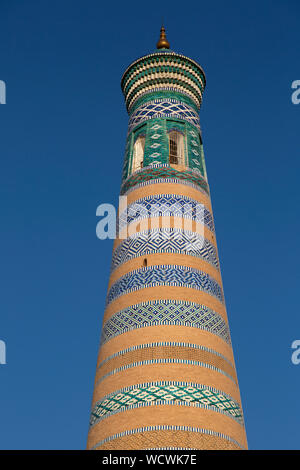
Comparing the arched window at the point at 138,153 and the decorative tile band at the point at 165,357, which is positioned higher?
the arched window at the point at 138,153

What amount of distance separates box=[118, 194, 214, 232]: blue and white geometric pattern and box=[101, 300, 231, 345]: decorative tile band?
4.92 ft

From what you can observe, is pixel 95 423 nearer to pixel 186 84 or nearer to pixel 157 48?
pixel 186 84

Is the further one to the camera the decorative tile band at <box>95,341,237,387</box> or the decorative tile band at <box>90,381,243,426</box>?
the decorative tile band at <box>95,341,237,387</box>

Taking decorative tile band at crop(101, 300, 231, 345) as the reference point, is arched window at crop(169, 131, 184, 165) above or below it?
above

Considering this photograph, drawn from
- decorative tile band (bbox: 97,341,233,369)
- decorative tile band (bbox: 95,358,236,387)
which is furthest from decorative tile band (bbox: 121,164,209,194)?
decorative tile band (bbox: 95,358,236,387)

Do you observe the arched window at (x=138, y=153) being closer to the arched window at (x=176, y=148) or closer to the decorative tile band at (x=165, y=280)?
the arched window at (x=176, y=148)

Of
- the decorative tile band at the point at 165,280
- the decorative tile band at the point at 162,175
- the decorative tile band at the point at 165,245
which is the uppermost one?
the decorative tile band at the point at 162,175

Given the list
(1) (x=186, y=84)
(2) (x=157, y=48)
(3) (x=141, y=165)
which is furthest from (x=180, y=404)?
(2) (x=157, y=48)

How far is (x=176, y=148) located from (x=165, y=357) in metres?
3.94

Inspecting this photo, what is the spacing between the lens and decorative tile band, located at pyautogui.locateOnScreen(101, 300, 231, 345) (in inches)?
297

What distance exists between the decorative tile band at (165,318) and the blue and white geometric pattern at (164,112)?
3669mm

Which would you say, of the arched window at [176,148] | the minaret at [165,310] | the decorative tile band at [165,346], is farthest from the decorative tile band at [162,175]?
the decorative tile band at [165,346]

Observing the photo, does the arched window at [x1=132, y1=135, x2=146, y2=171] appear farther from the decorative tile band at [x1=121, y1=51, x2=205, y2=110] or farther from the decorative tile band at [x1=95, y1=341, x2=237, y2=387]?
the decorative tile band at [x1=95, y1=341, x2=237, y2=387]

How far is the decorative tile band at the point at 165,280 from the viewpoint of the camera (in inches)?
314
